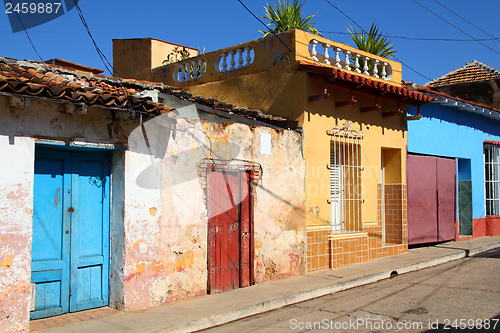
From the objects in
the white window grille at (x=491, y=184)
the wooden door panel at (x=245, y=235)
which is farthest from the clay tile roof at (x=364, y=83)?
the white window grille at (x=491, y=184)

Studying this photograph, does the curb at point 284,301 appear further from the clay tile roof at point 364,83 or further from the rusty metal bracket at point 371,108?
the clay tile roof at point 364,83

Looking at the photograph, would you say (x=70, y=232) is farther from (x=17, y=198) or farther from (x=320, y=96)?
(x=320, y=96)

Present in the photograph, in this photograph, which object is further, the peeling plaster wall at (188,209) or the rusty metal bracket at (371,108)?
the rusty metal bracket at (371,108)

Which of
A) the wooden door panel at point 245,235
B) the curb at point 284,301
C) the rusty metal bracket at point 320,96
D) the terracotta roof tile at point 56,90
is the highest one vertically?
the rusty metal bracket at point 320,96

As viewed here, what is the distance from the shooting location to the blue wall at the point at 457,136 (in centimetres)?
1320

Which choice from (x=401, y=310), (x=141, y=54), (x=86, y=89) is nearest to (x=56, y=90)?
(x=86, y=89)

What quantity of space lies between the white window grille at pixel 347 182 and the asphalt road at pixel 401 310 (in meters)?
1.93

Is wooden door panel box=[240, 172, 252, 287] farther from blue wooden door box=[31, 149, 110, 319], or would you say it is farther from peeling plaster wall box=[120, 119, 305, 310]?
blue wooden door box=[31, 149, 110, 319]

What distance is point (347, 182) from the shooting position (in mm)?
10914

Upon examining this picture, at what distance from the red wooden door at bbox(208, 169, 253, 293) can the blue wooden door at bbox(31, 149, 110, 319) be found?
71.5 inches

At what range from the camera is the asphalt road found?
582 centimetres

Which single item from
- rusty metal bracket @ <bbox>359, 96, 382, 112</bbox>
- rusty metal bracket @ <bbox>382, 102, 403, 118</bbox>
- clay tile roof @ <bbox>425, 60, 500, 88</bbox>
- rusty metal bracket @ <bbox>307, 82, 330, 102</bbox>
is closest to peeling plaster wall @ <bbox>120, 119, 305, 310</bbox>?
rusty metal bracket @ <bbox>307, 82, 330, 102</bbox>

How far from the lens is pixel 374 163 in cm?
1137

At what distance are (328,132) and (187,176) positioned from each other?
383cm
